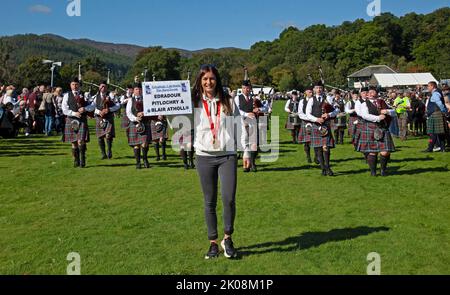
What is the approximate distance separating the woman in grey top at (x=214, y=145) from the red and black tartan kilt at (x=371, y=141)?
17.0 ft

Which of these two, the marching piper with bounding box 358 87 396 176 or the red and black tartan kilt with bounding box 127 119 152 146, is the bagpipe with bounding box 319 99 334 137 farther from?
the red and black tartan kilt with bounding box 127 119 152 146

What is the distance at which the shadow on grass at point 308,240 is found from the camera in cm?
509

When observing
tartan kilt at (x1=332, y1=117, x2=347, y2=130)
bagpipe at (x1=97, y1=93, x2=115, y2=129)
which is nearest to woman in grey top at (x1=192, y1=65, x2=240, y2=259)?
bagpipe at (x1=97, y1=93, x2=115, y2=129)

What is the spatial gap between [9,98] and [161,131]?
824 cm

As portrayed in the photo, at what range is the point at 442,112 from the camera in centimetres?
1345

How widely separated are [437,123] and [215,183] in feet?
33.4

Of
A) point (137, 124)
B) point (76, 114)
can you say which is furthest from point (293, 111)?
point (76, 114)

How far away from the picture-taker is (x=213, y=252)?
4.87 metres

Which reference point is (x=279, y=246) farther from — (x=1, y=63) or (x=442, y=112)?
(x=1, y=63)

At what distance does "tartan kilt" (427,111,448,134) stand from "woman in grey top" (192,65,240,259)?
393 inches

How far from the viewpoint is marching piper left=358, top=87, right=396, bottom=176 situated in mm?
9242

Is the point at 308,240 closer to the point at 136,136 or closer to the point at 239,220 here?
the point at 239,220

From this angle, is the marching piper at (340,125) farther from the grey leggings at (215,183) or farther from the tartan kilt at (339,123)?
the grey leggings at (215,183)

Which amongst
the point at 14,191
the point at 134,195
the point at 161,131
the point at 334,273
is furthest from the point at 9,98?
the point at 334,273
